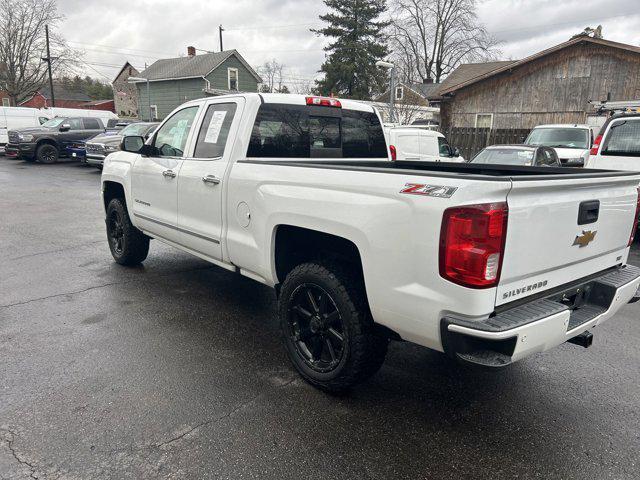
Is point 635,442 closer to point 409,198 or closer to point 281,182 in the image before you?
point 409,198

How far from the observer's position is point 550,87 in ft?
70.7

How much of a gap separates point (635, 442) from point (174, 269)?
492 cm

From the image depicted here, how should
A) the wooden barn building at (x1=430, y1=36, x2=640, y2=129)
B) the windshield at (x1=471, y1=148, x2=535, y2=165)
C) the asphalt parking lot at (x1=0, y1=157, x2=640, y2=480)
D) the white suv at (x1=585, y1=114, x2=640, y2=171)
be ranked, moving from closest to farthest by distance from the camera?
the asphalt parking lot at (x1=0, y1=157, x2=640, y2=480) → the white suv at (x1=585, y1=114, x2=640, y2=171) → the windshield at (x1=471, y1=148, x2=535, y2=165) → the wooden barn building at (x1=430, y1=36, x2=640, y2=129)

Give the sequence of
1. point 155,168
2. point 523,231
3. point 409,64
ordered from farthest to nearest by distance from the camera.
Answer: point 409,64, point 155,168, point 523,231

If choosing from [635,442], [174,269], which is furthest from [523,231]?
[174,269]

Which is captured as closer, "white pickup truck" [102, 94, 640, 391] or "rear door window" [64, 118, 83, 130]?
"white pickup truck" [102, 94, 640, 391]

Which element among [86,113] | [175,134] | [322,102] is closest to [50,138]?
[86,113]

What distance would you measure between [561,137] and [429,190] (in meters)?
12.9

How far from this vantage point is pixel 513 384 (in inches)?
130

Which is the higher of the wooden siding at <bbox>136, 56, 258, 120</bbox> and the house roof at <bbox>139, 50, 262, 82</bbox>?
the house roof at <bbox>139, 50, 262, 82</bbox>

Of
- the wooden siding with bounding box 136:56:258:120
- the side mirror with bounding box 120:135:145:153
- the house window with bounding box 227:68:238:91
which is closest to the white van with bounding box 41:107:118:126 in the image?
the wooden siding with bounding box 136:56:258:120

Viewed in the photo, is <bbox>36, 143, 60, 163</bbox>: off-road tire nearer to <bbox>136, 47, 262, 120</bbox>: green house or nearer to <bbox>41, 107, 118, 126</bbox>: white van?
<bbox>41, 107, 118, 126</bbox>: white van

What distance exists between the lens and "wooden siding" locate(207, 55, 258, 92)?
4084 cm

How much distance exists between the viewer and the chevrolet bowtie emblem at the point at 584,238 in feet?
8.71
